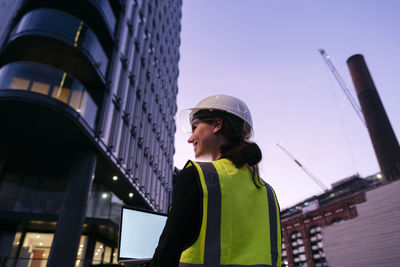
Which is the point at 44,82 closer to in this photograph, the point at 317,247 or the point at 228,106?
the point at 228,106

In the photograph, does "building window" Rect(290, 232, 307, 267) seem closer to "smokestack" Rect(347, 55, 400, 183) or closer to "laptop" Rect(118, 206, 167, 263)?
"smokestack" Rect(347, 55, 400, 183)

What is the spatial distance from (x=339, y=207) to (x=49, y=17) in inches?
2759

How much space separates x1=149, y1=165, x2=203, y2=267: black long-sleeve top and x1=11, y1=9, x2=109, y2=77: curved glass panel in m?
13.3

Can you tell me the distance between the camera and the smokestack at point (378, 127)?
45188mm

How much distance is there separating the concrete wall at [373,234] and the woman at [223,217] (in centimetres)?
3757

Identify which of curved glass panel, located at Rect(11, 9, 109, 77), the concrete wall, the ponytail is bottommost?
the ponytail

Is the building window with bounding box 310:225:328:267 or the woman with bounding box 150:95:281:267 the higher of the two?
the building window with bounding box 310:225:328:267

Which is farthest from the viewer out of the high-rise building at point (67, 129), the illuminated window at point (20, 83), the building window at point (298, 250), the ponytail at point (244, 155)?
the building window at point (298, 250)

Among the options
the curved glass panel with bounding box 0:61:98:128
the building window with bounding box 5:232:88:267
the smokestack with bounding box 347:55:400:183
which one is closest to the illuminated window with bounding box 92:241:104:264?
the building window with bounding box 5:232:88:267

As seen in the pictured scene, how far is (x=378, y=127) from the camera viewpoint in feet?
154

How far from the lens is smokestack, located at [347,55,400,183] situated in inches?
1779

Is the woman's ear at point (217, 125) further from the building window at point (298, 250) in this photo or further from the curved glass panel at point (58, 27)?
the building window at point (298, 250)

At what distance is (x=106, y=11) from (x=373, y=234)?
39444mm

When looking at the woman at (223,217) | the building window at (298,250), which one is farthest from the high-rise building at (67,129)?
the building window at (298,250)
